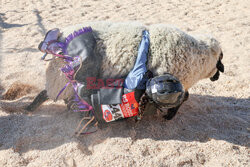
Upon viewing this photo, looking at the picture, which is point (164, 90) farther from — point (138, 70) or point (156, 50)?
point (156, 50)

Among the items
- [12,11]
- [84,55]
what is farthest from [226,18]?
[12,11]

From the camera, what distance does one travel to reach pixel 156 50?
7.30 feet

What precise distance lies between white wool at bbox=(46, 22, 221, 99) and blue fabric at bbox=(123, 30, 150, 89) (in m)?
0.06

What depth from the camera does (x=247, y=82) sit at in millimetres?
3533

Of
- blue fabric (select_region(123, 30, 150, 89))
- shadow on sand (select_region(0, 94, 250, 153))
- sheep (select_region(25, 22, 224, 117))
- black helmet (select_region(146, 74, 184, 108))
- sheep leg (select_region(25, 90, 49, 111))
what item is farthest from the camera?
sheep leg (select_region(25, 90, 49, 111))

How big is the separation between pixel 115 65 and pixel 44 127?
1.13 m

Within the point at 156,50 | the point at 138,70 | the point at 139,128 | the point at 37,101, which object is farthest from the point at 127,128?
the point at 37,101

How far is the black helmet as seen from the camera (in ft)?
6.37

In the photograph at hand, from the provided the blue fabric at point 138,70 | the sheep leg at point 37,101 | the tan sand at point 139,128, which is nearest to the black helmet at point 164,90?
the blue fabric at point 138,70

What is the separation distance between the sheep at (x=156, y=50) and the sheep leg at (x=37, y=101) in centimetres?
61

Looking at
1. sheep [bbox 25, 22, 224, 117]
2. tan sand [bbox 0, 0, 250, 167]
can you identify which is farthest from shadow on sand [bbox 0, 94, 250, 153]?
sheep [bbox 25, 22, 224, 117]

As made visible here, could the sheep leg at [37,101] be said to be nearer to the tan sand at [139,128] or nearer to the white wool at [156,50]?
the tan sand at [139,128]

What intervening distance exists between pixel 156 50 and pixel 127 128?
987 millimetres

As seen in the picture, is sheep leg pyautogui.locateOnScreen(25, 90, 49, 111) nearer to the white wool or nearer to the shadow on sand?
the shadow on sand
